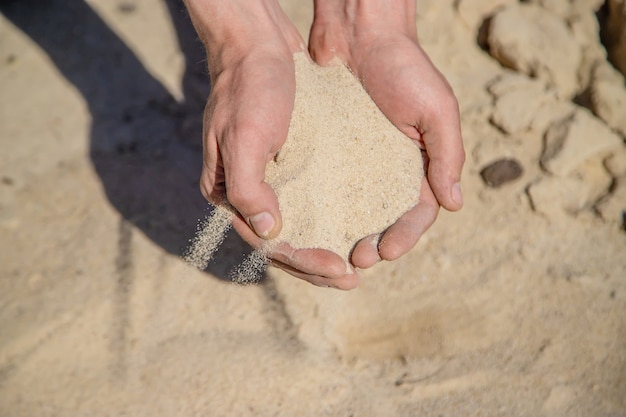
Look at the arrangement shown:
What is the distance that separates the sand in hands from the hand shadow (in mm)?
496

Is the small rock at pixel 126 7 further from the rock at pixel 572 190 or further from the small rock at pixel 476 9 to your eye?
the rock at pixel 572 190

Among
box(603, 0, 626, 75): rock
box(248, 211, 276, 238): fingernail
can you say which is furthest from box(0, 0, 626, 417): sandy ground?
box(248, 211, 276, 238): fingernail

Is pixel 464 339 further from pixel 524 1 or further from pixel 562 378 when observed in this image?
pixel 524 1

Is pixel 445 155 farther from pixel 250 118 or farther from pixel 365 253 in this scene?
pixel 250 118

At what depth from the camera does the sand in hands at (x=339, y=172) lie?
1.65m

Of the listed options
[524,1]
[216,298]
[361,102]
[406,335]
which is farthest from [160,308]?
[524,1]

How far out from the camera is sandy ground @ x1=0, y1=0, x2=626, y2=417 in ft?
5.74

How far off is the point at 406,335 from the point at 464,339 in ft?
0.54

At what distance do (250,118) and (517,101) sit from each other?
1.10 metres

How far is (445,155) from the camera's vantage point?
5.59 feet

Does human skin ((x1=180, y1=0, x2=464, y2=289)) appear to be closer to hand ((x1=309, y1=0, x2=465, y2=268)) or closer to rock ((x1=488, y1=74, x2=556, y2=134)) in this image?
hand ((x1=309, y1=0, x2=465, y2=268))

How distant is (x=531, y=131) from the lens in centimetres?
222

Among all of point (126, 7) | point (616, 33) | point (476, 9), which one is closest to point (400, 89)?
point (476, 9)

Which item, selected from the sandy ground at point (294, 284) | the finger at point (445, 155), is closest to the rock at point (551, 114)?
the sandy ground at point (294, 284)
